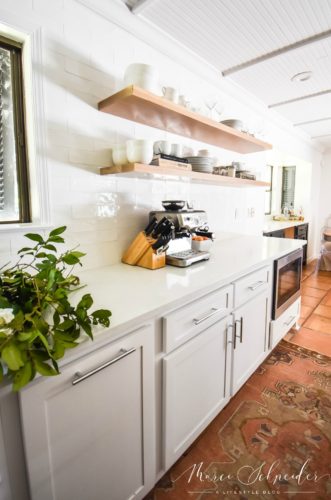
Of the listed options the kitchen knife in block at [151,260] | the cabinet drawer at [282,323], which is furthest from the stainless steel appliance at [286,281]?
the kitchen knife in block at [151,260]

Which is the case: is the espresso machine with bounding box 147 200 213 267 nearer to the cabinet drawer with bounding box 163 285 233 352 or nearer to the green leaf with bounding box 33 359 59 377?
the cabinet drawer with bounding box 163 285 233 352

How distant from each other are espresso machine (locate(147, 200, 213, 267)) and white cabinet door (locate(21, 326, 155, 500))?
65 centimetres

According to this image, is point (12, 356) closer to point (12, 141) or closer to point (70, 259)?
point (70, 259)

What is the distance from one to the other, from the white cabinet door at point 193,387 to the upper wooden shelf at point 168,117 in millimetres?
1157

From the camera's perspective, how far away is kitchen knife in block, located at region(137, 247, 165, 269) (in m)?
1.51

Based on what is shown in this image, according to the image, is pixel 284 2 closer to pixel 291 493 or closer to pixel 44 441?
pixel 44 441

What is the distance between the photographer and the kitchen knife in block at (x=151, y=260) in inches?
59.4

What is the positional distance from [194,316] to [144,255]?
506mm

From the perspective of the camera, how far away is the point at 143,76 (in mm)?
1386

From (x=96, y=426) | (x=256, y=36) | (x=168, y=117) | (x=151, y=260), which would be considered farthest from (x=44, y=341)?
(x=256, y=36)

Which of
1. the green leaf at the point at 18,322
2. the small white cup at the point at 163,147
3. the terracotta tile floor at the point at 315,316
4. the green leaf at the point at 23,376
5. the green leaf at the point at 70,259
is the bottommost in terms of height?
the terracotta tile floor at the point at 315,316

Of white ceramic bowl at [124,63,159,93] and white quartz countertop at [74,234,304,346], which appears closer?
white quartz countertop at [74,234,304,346]

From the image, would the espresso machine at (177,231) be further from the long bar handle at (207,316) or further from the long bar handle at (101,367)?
the long bar handle at (101,367)

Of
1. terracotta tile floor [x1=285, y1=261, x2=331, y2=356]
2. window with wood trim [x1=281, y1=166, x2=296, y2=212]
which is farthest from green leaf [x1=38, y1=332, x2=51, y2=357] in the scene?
window with wood trim [x1=281, y1=166, x2=296, y2=212]
